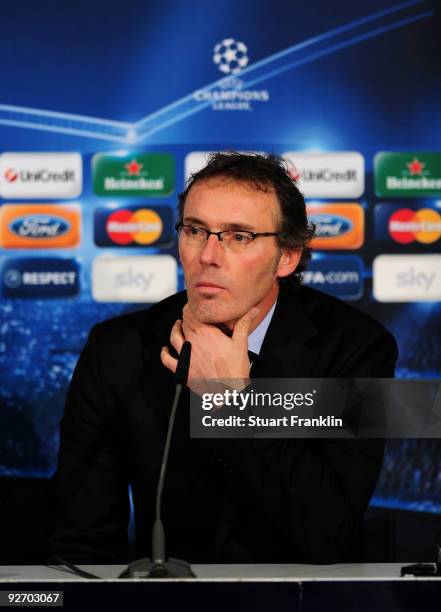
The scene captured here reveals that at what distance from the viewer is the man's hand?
1.88 metres

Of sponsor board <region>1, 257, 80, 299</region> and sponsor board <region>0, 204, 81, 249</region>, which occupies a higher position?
sponsor board <region>0, 204, 81, 249</region>

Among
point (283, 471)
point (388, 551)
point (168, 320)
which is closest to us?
point (283, 471)

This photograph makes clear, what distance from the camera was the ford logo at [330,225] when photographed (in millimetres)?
3094

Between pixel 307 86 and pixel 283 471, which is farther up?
pixel 307 86

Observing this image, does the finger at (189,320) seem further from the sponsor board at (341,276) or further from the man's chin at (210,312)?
the sponsor board at (341,276)

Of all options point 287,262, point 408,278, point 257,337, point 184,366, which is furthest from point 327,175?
point 184,366

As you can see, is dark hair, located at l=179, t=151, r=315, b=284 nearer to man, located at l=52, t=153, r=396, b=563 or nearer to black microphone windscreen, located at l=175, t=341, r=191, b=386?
man, located at l=52, t=153, r=396, b=563

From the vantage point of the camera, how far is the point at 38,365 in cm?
310

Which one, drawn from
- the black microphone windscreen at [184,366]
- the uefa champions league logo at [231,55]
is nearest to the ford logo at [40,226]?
the uefa champions league logo at [231,55]

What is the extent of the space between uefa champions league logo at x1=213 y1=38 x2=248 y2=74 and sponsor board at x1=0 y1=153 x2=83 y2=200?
61 centimetres

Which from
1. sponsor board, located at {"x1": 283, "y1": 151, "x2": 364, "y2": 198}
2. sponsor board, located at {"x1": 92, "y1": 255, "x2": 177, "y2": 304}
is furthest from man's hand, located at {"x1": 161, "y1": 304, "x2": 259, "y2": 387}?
sponsor board, located at {"x1": 283, "y1": 151, "x2": 364, "y2": 198}

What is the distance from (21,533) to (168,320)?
1230 millimetres

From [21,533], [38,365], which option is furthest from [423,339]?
[21,533]

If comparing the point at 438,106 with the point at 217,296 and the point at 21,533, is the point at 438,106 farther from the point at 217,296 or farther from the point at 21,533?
the point at 21,533
